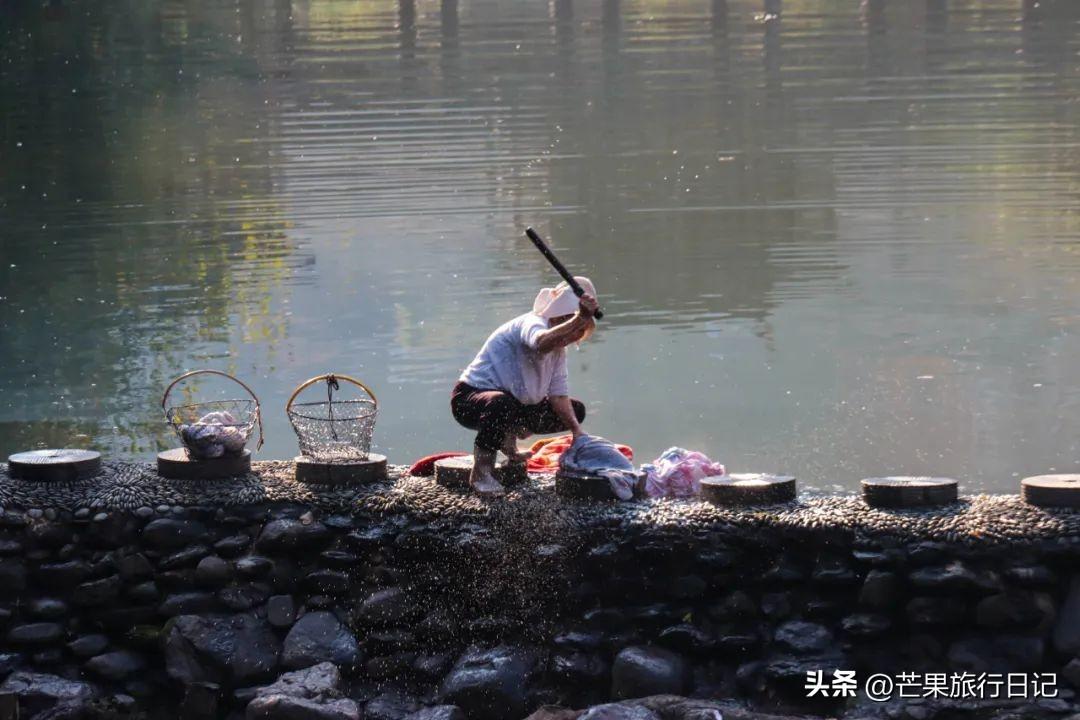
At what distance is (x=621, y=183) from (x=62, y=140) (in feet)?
23.0

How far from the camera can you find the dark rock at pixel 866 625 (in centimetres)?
569

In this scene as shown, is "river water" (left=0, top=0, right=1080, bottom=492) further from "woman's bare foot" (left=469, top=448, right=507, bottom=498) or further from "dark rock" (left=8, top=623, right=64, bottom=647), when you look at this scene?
"dark rock" (left=8, top=623, right=64, bottom=647)

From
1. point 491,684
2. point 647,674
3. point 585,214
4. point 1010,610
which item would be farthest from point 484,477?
point 585,214

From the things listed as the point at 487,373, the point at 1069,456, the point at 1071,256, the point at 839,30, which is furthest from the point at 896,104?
the point at 487,373

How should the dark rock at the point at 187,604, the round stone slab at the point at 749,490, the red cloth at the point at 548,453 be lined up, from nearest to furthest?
1. the round stone slab at the point at 749,490
2. the dark rock at the point at 187,604
3. the red cloth at the point at 548,453

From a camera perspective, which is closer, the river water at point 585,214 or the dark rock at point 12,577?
the dark rock at point 12,577

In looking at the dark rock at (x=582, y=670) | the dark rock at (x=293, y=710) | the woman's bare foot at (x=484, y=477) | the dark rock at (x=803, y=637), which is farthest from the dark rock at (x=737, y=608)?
the dark rock at (x=293, y=710)

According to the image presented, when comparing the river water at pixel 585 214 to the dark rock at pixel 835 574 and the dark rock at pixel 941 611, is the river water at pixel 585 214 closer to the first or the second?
the dark rock at pixel 835 574

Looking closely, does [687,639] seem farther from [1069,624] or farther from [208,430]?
[208,430]

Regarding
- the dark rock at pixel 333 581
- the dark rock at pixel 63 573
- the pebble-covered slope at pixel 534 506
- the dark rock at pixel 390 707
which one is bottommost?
the dark rock at pixel 390 707

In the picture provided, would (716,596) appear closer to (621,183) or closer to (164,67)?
Result: (621,183)

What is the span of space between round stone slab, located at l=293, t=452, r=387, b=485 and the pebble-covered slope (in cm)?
5

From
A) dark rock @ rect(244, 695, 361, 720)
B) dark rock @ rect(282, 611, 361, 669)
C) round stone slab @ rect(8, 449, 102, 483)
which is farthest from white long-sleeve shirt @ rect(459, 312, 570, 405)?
round stone slab @ rect(8, 449, 102, 483)

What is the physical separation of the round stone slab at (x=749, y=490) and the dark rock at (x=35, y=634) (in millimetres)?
2723
